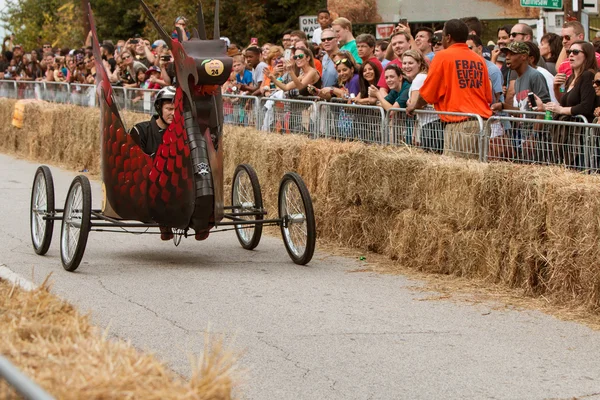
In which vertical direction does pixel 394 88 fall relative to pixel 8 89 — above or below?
below

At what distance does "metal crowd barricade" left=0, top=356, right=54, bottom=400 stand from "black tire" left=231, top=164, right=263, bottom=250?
7386mm

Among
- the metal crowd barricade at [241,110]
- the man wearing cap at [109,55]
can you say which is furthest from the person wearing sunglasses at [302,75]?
the man wearing cap at [109,55]

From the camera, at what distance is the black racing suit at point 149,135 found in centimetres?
999

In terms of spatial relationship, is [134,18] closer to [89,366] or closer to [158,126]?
[158,126]

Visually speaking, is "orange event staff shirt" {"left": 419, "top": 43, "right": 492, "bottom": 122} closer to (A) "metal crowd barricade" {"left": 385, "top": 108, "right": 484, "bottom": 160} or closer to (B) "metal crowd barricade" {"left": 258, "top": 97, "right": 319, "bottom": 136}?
(A) "metal crowd barricade" {"left": 385, "top": 108, "right": 484, "bottom": 160}

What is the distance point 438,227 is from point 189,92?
2490 millimetres

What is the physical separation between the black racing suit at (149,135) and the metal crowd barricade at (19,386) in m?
7.12

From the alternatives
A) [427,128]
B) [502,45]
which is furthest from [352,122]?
[502,45]

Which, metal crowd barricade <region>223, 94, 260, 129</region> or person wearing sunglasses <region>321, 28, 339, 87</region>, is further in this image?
metal crowd barricade <region>223, 94, 260, 129</region>

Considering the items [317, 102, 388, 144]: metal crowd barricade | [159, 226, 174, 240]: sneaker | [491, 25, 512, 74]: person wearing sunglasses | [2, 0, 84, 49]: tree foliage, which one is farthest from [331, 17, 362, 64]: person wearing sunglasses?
[2, 0, 84, 49]: tree foliage

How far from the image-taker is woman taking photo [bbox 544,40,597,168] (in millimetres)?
8961

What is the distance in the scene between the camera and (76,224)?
947 cm

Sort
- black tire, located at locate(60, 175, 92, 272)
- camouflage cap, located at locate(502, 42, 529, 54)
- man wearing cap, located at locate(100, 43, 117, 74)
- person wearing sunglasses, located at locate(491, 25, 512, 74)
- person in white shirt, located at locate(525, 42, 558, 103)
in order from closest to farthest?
black tire, located at locate(60, 175, 92, 272)
camouflage cap, located at locate(502, 42, 529, 54)
person in white shirt, located at locate(525, 42, 558, 103)
person wearing sunglasses, located at locate(491, 25, 512, 74)
man wearing cap, located at locate(100, 43, 117, 74)

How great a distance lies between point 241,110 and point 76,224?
5.43 meters
